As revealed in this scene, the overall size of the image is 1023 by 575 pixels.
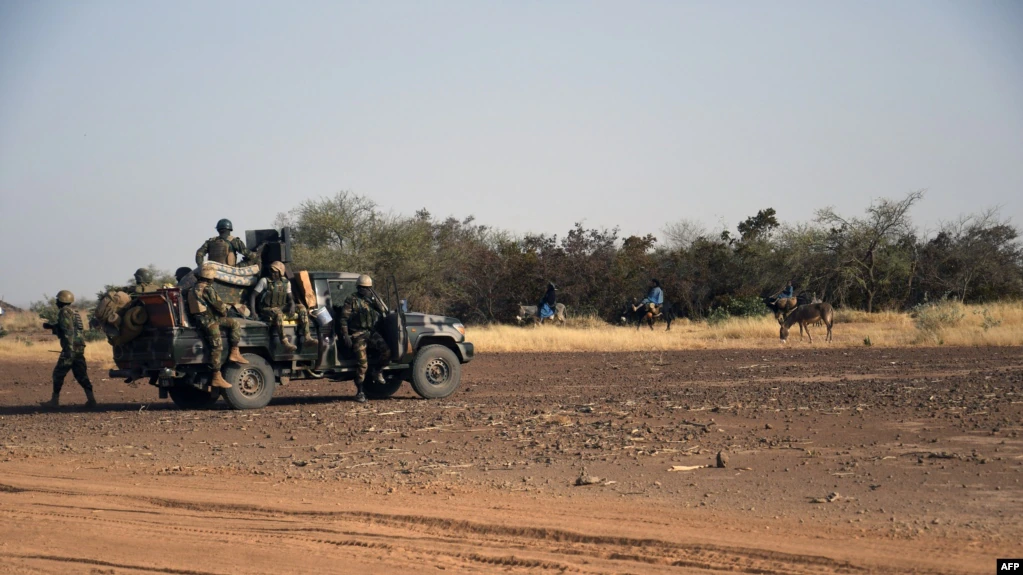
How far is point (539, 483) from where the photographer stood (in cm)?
886

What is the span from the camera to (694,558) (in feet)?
20.0

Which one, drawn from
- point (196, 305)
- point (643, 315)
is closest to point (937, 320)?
point (643, 315)

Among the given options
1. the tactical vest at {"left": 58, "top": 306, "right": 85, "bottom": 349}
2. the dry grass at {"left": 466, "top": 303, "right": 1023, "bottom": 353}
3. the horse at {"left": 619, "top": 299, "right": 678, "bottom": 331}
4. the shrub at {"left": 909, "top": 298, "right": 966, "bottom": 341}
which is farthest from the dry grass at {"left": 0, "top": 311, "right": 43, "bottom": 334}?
the shrub at {"left": 909, "top": 298, "right": 966, "bottom": 341}

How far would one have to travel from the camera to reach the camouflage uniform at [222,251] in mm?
15414

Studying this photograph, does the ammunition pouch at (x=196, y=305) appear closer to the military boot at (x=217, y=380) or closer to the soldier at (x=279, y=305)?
the military boot at (x=217, y=380)

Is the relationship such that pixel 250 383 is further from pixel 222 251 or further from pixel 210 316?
pixel 222 251

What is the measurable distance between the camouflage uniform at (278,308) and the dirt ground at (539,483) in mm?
1266

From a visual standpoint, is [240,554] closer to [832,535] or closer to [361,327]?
[832,535]

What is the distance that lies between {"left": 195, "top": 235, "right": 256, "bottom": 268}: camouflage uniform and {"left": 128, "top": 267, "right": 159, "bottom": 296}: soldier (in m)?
0.96

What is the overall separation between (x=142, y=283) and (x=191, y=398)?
6.60 feet

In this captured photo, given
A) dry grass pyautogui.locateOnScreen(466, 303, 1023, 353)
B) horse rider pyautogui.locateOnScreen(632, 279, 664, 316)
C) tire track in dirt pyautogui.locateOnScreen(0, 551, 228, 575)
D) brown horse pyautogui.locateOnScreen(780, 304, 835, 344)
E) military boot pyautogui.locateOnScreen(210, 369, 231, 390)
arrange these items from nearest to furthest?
tire track in dirt pyautogui.locateOnScreen(0, 551, 228, 575), military boot pyautogui.locateOnScreen(210, 369, 231, 390), dry grass pyautogui.locateOnScreen(466, 303, 1023, 353), brown horse pyautogui.locateOnScreen(780, 304, 835, 344), horse rider pyautogui.locateOnScreen(632, 279, 664, 316)

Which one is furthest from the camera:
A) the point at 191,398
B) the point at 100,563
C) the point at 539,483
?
the point at 191,398

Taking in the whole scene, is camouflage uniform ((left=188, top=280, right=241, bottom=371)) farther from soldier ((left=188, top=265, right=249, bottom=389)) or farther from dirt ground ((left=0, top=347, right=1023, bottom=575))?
dirt ground ((left=0, top=347, right=1023, bottom=575))

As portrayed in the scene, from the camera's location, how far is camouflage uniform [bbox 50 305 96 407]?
52.9ft
